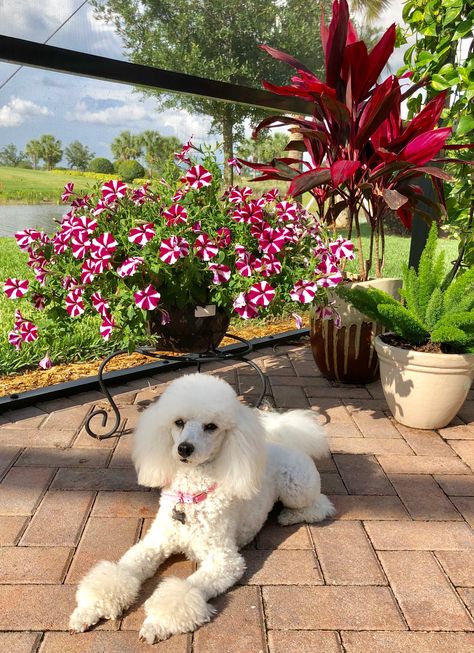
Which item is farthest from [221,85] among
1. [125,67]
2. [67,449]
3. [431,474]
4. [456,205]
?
[431,474]

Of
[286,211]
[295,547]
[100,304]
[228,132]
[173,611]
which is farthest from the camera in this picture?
[228,132]

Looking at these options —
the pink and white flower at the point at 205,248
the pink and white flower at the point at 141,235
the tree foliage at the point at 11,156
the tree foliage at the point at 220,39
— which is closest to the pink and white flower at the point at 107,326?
the pink and white flower at the point at 141,235

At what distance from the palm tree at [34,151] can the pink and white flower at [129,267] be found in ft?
5.52

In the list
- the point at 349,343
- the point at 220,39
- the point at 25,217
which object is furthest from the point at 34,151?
the point at 220,39

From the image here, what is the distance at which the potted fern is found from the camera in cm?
243

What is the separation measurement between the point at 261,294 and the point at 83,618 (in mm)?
1219

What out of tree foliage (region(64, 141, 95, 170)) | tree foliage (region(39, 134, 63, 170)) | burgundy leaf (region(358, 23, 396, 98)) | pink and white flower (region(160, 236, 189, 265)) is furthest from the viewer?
tree foliage (region(64, 141, 95, 170))

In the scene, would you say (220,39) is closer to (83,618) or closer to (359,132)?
(359,132)

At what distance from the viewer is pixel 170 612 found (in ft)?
4.39

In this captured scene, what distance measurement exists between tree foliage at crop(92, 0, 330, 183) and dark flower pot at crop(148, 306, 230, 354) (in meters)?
1.58

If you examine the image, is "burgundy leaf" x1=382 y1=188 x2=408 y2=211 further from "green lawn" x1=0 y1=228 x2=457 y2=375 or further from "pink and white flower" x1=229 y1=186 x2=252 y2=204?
"pink and white flower" x1=229 y1=186 x2=252 y2=204

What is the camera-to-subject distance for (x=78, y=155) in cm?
340

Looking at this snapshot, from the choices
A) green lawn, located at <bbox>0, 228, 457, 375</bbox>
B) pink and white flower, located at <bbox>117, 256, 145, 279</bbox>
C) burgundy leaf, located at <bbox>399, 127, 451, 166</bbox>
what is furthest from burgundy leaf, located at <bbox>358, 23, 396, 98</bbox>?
pink and white flower, located at <bbox>117, 256, 145, 279</bbox>

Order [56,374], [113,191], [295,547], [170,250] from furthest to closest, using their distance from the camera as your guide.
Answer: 1. [56,374]
2. [113,191]
3. [170,250]
4. [295,547]
